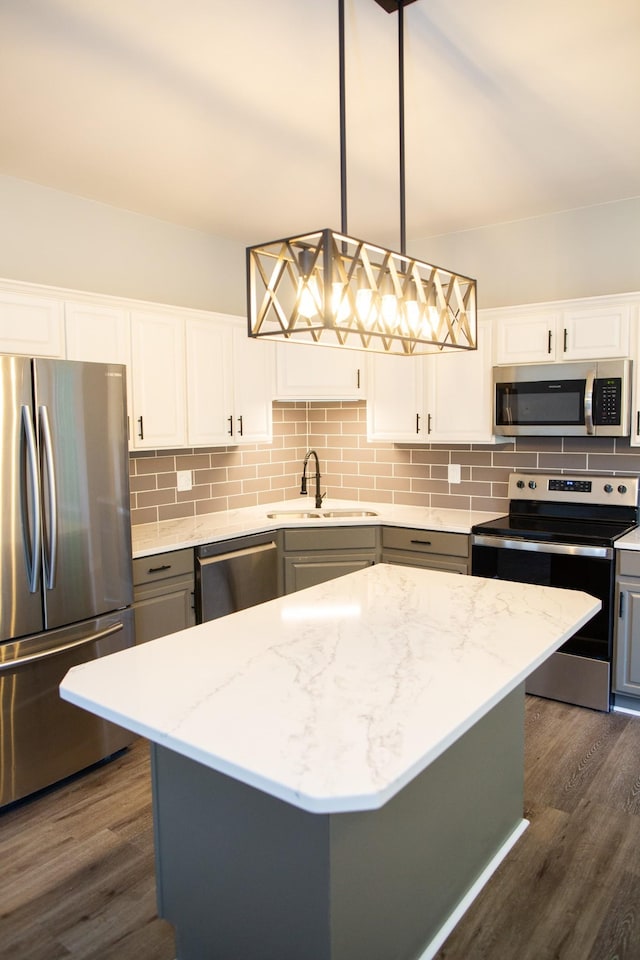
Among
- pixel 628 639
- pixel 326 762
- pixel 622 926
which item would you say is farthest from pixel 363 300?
pixel 628 639

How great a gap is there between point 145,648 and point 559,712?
2.39 meters

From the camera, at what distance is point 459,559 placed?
3.77 m

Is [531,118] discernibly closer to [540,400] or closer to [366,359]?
[540,400]

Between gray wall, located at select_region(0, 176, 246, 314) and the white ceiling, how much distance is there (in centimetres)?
12

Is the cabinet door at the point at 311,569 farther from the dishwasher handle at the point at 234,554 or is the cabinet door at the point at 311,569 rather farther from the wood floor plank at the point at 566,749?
the wood floor plank at the point at 566,749

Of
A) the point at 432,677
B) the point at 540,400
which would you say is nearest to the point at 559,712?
the point at 540,400

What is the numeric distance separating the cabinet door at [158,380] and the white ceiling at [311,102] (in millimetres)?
658

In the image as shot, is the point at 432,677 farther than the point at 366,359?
No

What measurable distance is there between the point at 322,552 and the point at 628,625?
1.68 metres

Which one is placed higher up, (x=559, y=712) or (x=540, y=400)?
(x=540, y=400)

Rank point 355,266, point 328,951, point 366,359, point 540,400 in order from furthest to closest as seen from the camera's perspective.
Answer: point 366,359
point 540,400
point 355,266
point 328,951

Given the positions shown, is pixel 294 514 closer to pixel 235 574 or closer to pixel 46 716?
pixel 235 574

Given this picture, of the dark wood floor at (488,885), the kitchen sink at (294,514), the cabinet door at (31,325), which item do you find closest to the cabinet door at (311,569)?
the kitchen sink at (294,514)

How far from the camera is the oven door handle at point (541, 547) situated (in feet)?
10.8
